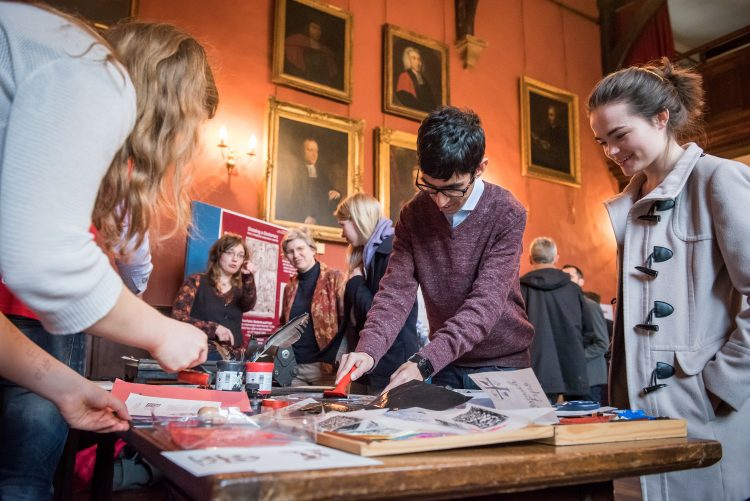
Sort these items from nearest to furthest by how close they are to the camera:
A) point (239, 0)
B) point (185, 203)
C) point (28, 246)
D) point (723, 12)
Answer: point (28, 246)
point (185, 203)
point (239, 0)
point (723, 12)

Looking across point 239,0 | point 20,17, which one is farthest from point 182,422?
point 239,0

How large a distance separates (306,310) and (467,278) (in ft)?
6.42

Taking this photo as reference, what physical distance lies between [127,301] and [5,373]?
413 mm

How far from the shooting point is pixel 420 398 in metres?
1.15

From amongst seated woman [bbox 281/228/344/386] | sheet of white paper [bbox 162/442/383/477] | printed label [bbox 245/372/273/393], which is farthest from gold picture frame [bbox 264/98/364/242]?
sheet of white paper [bbox 162/442/383/477]

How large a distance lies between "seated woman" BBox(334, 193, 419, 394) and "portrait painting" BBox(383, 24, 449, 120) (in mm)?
Result: 3268

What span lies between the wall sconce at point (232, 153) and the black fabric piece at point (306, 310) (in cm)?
182

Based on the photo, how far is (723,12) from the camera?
8.38 meters

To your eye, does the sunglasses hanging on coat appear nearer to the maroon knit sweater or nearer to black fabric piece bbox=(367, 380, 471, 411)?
the maroon knit sweater

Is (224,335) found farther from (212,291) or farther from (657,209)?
(657,209)

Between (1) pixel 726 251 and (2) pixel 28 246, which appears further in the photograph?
(1) pixel 726 251

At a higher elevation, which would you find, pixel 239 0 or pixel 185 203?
pixel 239 0

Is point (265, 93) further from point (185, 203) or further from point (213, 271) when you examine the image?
point (185, 203)

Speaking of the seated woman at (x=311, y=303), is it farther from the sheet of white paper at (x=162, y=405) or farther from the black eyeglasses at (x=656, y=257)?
the black eyeglasses at (x=656, y=257)
